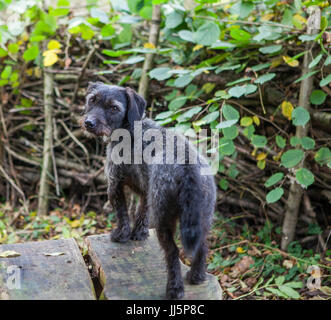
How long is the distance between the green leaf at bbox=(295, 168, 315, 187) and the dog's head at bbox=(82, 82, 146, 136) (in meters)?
1.65

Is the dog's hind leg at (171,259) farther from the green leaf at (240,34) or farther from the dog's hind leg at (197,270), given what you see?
the green leaf at (240,34)

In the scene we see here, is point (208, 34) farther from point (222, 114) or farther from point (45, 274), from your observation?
point (45, 274)

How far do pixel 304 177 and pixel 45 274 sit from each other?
2.43 metres

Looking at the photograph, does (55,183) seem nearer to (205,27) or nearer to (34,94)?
(34,94)

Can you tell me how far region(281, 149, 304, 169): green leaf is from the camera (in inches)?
146

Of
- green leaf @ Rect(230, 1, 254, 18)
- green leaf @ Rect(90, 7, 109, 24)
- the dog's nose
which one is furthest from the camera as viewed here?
green leaf @ Rect(90, 7, 109, 24)

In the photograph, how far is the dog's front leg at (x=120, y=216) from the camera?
322 centimetres

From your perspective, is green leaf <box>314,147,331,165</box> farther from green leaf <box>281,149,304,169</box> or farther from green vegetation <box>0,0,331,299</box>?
green leaf <box>281,149,304,169</box>

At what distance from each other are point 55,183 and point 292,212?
3.54 metres

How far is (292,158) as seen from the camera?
3734 millimetres

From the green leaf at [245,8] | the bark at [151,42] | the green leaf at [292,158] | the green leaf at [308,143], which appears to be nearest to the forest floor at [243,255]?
the green leaf at [292,158]

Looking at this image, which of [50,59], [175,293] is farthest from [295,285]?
[50,59]

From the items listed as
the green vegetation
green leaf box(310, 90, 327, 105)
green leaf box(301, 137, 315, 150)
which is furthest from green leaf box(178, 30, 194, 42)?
green leaf box(301, 137, 315, 150)
